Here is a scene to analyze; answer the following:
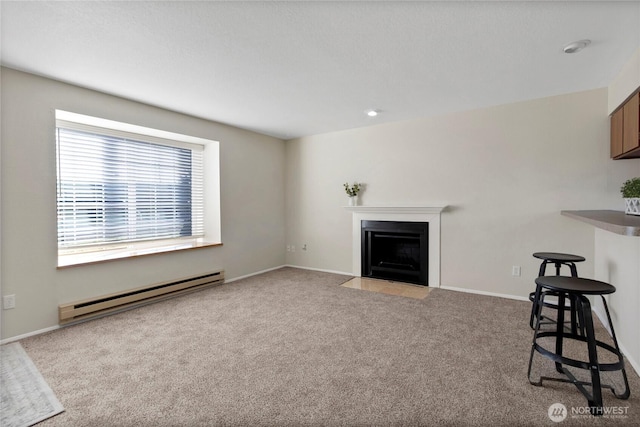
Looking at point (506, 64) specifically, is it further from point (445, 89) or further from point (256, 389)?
point (256, 389)

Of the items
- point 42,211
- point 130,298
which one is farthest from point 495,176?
point 42,211

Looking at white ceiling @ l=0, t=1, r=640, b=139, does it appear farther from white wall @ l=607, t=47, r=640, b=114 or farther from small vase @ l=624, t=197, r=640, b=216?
small vase @ l=624, t=197, r=640, b=216

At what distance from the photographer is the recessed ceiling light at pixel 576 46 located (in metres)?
2.24

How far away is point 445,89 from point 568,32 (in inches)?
45.7

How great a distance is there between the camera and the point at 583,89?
3246mm

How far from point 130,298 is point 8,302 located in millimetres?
980

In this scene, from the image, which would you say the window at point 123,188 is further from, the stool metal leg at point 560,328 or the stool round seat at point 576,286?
the stool metal leg at point 560,328

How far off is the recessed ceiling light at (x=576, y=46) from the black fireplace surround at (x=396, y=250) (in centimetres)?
241

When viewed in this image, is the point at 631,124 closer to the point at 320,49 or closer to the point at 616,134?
the point at 616,134

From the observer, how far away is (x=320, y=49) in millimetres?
2363

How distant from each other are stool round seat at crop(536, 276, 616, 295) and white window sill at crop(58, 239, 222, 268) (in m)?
3.83

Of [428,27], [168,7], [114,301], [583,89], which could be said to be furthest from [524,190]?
[114,301]

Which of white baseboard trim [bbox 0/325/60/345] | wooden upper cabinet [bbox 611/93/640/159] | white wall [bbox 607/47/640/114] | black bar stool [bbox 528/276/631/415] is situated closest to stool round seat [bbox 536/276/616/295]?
black bar stool [bbox 528/276/631/415]

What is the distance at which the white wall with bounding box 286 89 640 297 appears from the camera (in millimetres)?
3320
